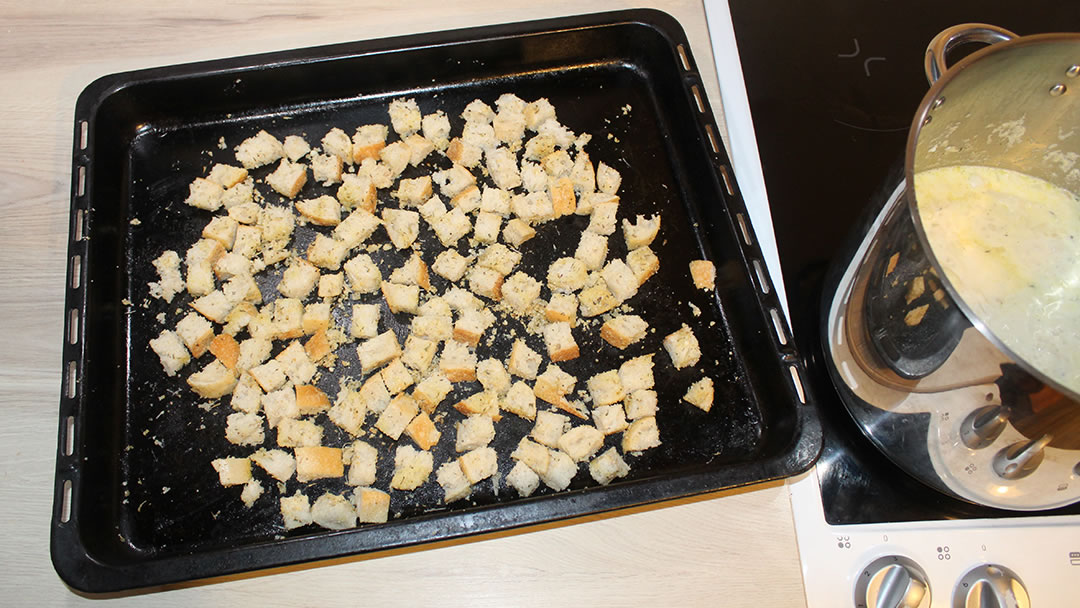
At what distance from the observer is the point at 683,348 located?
1287mm

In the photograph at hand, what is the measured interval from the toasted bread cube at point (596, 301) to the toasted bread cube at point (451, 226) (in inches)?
10.5

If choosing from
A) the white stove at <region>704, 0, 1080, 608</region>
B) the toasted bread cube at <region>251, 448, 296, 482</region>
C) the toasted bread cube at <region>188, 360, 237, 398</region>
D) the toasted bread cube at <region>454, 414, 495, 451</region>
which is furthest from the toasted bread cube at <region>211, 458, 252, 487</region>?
the white stove at <region>704, 0, 1080, 608</region>

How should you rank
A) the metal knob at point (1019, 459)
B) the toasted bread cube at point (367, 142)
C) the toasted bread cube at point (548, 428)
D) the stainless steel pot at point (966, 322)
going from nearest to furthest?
the stainless steel pot at point (966, 322)
the metal knob at point (1019, 459)
the toasted bread cube at point (548, 428)
the toasted bread cube at point (367, 142)

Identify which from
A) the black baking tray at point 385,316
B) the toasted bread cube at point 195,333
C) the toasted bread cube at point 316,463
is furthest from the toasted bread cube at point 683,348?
the toasted bread cube at point 195,333

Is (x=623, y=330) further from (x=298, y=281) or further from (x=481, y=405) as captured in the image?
(x=298, y=281)

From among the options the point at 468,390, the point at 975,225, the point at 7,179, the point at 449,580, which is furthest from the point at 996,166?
the point at 7,179

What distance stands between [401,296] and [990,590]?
107 centimetres

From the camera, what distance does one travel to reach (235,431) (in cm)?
121

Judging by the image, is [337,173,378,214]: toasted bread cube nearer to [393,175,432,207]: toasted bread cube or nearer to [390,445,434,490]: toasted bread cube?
[393,175,432,207]: toasted bread cube

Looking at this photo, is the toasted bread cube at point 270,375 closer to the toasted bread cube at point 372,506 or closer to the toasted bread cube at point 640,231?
the toasted bread cube at point 372,506

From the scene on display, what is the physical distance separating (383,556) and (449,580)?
0.11 metres

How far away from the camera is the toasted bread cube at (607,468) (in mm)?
1203

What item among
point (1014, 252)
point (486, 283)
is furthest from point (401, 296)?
point (1014, 252)

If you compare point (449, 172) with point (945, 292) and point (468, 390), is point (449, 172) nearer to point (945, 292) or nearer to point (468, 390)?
point (468, 390)
